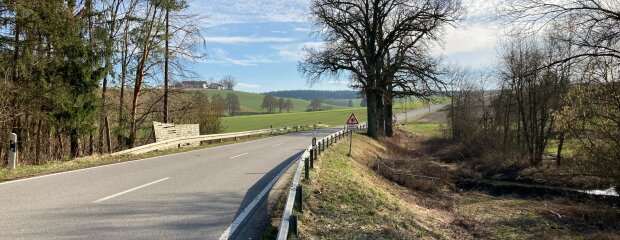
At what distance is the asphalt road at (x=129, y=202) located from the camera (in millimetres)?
6297

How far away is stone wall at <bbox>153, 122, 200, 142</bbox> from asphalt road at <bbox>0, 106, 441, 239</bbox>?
925 cm

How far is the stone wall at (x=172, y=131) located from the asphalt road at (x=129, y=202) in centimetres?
Answer: 925

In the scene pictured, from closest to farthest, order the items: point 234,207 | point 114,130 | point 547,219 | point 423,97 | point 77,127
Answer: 1. point 234,207
2. point 547,219
3. point 77,127
4. point 114,130
5. point 423,97

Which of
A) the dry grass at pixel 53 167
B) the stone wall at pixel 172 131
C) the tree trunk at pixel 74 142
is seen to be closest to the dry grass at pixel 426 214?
the dry grass at pixel 53 167

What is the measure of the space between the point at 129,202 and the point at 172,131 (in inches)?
670

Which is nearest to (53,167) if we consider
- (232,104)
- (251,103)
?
(232,104)

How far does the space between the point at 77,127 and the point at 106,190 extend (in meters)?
10.9

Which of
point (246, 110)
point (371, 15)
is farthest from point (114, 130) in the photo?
point (246, 110)

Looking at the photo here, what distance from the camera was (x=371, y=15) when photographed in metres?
33.8

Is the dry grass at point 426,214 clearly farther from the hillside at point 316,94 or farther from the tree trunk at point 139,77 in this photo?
the hillside at point 316,94

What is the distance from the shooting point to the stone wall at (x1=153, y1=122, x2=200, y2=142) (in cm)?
2288

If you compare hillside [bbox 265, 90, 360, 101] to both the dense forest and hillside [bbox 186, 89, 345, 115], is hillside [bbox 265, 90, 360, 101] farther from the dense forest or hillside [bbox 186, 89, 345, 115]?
→ the dense forest

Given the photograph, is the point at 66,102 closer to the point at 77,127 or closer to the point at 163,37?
the point at 77,127

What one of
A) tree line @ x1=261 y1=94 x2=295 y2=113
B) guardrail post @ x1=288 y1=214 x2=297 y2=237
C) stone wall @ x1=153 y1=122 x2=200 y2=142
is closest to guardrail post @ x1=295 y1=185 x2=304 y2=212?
guardrail post @ x1=288 y1=214 x2=297 y2=237
